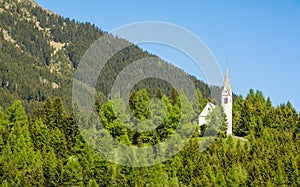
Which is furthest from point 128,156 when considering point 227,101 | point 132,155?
point 227,101

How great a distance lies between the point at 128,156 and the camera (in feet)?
297

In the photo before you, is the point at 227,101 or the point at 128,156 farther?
the point at 227,101

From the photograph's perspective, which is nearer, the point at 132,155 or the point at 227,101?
the point at 132,155

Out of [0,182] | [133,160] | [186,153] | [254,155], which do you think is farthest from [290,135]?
[0,182]

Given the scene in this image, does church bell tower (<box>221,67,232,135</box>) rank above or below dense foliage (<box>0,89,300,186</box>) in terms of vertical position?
above

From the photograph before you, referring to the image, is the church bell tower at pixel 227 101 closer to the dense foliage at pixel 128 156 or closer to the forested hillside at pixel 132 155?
the forested hillside at pixel 132 155

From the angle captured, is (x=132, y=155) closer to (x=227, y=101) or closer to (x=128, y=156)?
(x=128, y=156)

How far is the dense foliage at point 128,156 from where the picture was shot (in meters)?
86.5

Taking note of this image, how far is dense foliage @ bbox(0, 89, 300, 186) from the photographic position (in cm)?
8650

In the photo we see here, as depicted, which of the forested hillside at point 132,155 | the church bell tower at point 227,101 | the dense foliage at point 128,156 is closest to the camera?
the dense foliage at point 128,156

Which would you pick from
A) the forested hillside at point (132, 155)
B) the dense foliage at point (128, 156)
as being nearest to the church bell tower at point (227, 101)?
the forested hillside at point (132, 155)

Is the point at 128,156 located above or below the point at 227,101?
below

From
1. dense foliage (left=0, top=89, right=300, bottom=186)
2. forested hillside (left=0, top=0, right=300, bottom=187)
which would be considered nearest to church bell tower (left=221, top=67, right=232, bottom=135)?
forested hillside (left=0, top=0, right=300, bottom=187)

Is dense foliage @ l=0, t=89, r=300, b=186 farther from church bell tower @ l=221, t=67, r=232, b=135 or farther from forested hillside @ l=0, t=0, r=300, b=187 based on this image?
church bell tower @ l=221, t=67, r=232, b=135
